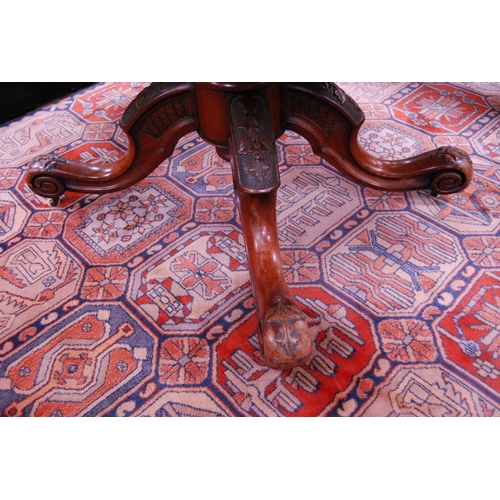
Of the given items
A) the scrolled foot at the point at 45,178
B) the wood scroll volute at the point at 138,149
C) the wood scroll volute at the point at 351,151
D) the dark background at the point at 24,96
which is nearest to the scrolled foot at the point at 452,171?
the wood scroll volute at the point at 351,151

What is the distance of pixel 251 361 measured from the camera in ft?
2.12

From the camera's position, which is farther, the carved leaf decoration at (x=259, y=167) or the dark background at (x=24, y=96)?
the dark background at (x=24, y=96)

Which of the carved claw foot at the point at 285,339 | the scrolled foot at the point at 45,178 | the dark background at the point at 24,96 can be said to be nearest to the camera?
the carved claw foot at the point at 285,339

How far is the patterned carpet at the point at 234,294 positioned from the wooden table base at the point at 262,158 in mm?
88

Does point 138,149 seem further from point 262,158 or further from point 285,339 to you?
point 285,339

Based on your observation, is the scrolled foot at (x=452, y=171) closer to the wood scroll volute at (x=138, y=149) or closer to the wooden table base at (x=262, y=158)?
the wooden table base at (x=262, y=158)

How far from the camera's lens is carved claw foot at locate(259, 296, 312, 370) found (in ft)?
1.72

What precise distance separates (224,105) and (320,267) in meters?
0.36

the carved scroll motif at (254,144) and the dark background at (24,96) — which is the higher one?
the carved scroll motif at (254,144)

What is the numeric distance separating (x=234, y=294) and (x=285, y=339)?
0.24 meters

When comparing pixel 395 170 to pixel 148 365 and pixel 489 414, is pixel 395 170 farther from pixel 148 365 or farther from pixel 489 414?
pixel 148 365

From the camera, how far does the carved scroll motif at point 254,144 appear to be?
23.6 inches

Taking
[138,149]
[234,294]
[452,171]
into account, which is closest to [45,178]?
Answer: [138,149]

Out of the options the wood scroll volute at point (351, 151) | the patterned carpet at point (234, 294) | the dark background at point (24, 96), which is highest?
the wood scroll volute at point (351, 151)
